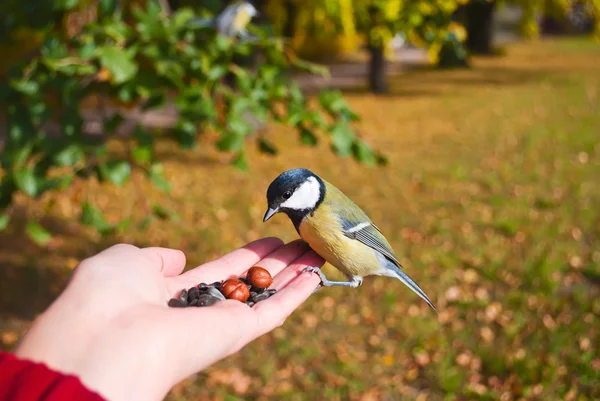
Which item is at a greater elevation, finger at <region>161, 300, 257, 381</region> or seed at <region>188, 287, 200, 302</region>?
finger at <region>161, 300, 257, 381</region>

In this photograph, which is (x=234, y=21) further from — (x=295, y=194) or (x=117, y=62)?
(x=295, y=194)

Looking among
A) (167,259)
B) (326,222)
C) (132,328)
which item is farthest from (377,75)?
(132,328)

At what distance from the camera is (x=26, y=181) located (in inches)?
106

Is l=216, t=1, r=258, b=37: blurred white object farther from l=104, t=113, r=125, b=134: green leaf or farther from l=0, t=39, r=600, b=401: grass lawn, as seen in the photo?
l=0, t=39, r=600, b=401: grass lawn

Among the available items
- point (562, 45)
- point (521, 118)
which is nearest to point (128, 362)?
point (521, 118)

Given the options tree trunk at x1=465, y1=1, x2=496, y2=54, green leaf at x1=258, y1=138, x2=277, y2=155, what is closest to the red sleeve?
green leaf at x1=258, y1=138, x2=277, y2=155

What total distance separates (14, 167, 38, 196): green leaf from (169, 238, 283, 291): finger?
896 millimetres

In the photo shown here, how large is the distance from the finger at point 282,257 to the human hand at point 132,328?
1.31ft

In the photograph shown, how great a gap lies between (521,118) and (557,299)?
7237 mm

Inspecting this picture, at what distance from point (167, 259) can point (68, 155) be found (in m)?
0.96

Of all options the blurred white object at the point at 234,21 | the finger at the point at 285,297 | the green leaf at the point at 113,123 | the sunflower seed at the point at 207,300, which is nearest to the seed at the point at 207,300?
the sunflower seed at the point at 207,300

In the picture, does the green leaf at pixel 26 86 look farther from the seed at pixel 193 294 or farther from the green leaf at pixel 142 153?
the seed at pixel 193 294

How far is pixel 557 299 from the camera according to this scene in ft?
13.7

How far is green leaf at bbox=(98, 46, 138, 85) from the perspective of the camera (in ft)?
8.14
